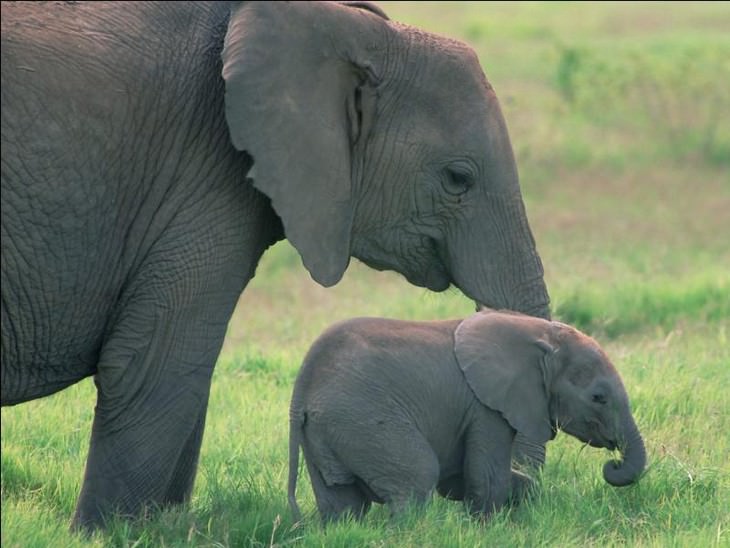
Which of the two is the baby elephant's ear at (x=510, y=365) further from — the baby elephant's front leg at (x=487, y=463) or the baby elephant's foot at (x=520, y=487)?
the baby elephant's foot at (x=520, y=487)

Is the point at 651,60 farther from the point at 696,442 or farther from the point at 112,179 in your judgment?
the point at 112,179

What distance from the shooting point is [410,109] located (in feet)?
17.2

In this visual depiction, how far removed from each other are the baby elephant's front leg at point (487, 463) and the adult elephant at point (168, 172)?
77 cm

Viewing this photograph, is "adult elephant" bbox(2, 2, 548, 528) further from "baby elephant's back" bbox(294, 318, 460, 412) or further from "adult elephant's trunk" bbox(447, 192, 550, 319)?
"adult elephant's trunk" bbox(447, 192, 550, 319)

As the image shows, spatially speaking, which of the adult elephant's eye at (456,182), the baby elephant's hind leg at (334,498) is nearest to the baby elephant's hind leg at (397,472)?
the baby elephant's hind leg at (334,498)

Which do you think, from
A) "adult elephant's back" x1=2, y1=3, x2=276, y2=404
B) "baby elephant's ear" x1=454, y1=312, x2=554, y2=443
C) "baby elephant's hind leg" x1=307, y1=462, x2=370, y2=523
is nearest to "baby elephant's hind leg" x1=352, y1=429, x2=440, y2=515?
"baby elephant's hind leg" x1=307, y1=462, x2=370, y2=523

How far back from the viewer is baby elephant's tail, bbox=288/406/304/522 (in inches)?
203

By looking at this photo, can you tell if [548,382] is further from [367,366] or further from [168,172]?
[168,172]

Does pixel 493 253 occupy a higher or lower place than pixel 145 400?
higher

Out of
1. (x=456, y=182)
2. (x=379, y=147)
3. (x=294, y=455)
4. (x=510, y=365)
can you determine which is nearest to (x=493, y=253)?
(x=456, y=182)

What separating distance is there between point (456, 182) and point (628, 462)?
3.78ft

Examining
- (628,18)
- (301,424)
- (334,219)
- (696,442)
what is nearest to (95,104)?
(334,219)

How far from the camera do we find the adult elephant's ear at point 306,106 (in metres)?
4.78

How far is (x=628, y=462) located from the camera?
5.36 meters
